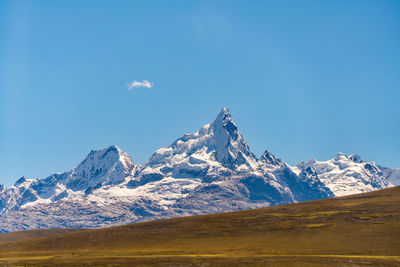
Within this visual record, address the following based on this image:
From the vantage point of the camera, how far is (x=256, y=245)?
160 m

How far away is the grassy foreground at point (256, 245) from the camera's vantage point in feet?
407

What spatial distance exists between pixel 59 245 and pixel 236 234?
232ft

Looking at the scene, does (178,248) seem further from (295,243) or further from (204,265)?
(204,265)

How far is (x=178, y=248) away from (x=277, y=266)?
62.8 metres

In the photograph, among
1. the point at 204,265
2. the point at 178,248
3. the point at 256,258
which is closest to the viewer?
the point at 204,265

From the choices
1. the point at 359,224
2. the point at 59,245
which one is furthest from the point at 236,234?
the point at 59,245

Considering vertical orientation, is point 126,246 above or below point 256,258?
above

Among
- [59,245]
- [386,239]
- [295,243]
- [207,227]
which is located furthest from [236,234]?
[59,245]

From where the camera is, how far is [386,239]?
14512 cm

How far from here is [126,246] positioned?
179625mm

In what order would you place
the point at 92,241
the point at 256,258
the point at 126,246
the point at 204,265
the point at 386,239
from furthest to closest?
the point at 92,241, the point at 126,246, the point at 386,239, the point at 256,258, the point at 204,265

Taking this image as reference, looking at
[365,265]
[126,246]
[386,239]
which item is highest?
[126,246]

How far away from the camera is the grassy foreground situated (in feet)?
407

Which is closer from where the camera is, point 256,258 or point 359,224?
point 256,258
